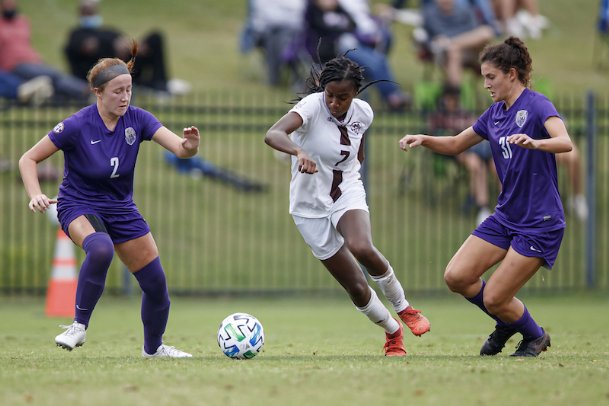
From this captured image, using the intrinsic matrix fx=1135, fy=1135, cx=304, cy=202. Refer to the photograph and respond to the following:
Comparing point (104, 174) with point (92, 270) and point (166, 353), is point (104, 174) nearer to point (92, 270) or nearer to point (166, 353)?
point (92, 270)

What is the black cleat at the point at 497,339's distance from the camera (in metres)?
8.22

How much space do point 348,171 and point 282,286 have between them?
779 cm

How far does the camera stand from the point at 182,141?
7.92m

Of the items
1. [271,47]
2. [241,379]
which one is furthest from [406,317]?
[271,47]

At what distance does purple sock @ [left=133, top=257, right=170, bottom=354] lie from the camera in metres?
8.02

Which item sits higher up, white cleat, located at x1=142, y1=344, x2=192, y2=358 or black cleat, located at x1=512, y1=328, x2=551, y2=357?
black cleat, located at x1=512, y1=328, x2=551, y2=357

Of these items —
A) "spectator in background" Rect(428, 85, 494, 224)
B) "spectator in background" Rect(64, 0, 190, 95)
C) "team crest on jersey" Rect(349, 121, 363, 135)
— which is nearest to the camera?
"team crest on jersey" Rect(349, 121, 363, 135)

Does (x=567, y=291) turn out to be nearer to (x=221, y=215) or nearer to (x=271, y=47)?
(x=221, y=215)

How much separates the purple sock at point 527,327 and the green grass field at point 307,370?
0.71 feet

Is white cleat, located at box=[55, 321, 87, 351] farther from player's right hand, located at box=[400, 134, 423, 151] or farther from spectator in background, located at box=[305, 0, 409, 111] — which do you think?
spectator in background, located at box=[305, 0, 409, 111]

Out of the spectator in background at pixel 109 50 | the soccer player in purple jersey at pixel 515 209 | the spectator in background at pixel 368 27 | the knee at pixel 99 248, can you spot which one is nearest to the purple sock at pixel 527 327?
the soccer player in purple jersey at pixel 515 209

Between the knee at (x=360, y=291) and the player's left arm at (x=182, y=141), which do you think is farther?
the knee at (x=360, y=291)

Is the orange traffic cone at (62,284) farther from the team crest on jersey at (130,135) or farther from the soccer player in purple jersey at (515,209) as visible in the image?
the soccer player in purple jersey at (515,209)

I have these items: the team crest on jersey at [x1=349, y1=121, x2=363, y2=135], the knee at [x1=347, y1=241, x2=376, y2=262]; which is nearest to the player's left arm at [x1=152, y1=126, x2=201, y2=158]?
the team crest on jersey at [x1=349, y1=121, x2=363, y2=135]
